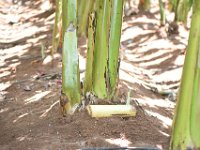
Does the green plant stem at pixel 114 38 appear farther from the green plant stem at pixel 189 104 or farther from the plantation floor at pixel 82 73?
the green plant stem at pixel 189 104

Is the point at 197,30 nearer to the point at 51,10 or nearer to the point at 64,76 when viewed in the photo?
the point at 64,76

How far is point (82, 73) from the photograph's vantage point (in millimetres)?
4121

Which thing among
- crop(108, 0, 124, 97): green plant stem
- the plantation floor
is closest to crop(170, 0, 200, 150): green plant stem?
the plantation floor

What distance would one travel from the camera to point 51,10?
883cm

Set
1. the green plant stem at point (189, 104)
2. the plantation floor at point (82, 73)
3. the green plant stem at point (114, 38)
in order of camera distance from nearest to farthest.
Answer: the green plant stem at point (189, 104) < the plantation floor at point (82, 73) < the green plant stem at point (114, 38)

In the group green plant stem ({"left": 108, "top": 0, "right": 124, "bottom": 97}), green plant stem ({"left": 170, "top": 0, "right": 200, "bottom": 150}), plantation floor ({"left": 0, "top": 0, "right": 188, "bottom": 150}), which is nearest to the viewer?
green plant stem ({"left": 170, "top": 0, "right": 200, "bottom": 150})

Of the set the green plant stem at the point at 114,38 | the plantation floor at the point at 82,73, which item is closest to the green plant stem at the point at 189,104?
the plantation floor at the point at 82,73

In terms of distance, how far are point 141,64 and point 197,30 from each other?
11.9ft

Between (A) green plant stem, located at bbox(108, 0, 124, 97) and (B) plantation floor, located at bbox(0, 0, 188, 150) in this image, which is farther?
(A) green plant stem, located at bbox(108, 0, 124, 97)

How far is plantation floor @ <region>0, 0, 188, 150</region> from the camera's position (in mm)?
2756

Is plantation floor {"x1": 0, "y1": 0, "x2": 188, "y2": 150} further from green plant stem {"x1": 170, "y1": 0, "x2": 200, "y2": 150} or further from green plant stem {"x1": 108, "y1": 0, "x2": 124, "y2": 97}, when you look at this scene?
green plant stem {"x1": 170, "y1": 0, "x2": 200, "y2": 150}

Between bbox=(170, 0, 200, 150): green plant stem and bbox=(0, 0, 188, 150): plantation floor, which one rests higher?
bbox=(170, 0, 200, 150): green plant stem

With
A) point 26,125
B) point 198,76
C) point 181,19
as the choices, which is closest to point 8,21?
point 181,19

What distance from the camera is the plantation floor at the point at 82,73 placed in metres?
2.76
